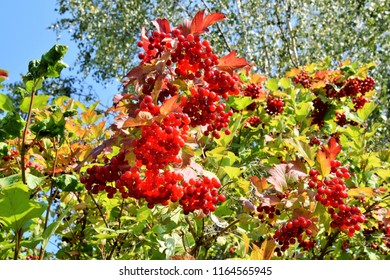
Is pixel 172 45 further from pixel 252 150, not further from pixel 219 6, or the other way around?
pixel 219 6

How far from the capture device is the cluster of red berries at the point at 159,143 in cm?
168

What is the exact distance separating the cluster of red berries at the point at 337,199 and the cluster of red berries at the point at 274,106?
161cm

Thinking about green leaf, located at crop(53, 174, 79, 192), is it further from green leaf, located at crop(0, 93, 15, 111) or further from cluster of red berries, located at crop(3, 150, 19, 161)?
cluster of red berries, located at crop(3, 150, 19, 161)

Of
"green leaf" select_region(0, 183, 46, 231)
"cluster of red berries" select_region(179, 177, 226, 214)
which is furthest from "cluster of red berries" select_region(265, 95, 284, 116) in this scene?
"green leaf" select_region(0, 183, 46, 231)

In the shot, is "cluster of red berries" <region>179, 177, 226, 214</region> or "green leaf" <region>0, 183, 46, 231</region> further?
"cluster of red berries" <region>179, 177, 226, 214</region>

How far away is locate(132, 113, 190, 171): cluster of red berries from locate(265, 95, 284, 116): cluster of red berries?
7.37 feet

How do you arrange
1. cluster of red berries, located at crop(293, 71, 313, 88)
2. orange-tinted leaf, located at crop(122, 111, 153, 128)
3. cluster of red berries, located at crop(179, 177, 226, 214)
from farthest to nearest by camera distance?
1. cluster of red berries, located at crop(293, 71, 313, 88)
2. cluster of red berries, located at crop(179, 177, 226, 214)
3. orange-tinted leaf, located at crop(122, 111, 153, 128)

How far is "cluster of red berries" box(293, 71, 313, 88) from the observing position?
4379 millimetres

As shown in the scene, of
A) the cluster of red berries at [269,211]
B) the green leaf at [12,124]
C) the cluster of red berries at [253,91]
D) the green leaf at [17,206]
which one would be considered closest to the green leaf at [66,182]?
the green leaf at [12,124]

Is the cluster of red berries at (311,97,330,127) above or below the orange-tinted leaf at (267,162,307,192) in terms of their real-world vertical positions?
above

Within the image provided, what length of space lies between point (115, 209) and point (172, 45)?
1186mm

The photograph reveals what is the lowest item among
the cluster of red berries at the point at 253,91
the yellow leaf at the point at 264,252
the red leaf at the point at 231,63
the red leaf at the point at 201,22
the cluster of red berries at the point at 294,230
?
the yellow leaf at the point at 264,252

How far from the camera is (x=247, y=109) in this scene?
390cm

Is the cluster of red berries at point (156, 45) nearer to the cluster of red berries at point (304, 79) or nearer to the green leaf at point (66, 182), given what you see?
the green leaf at point (66, 182)
